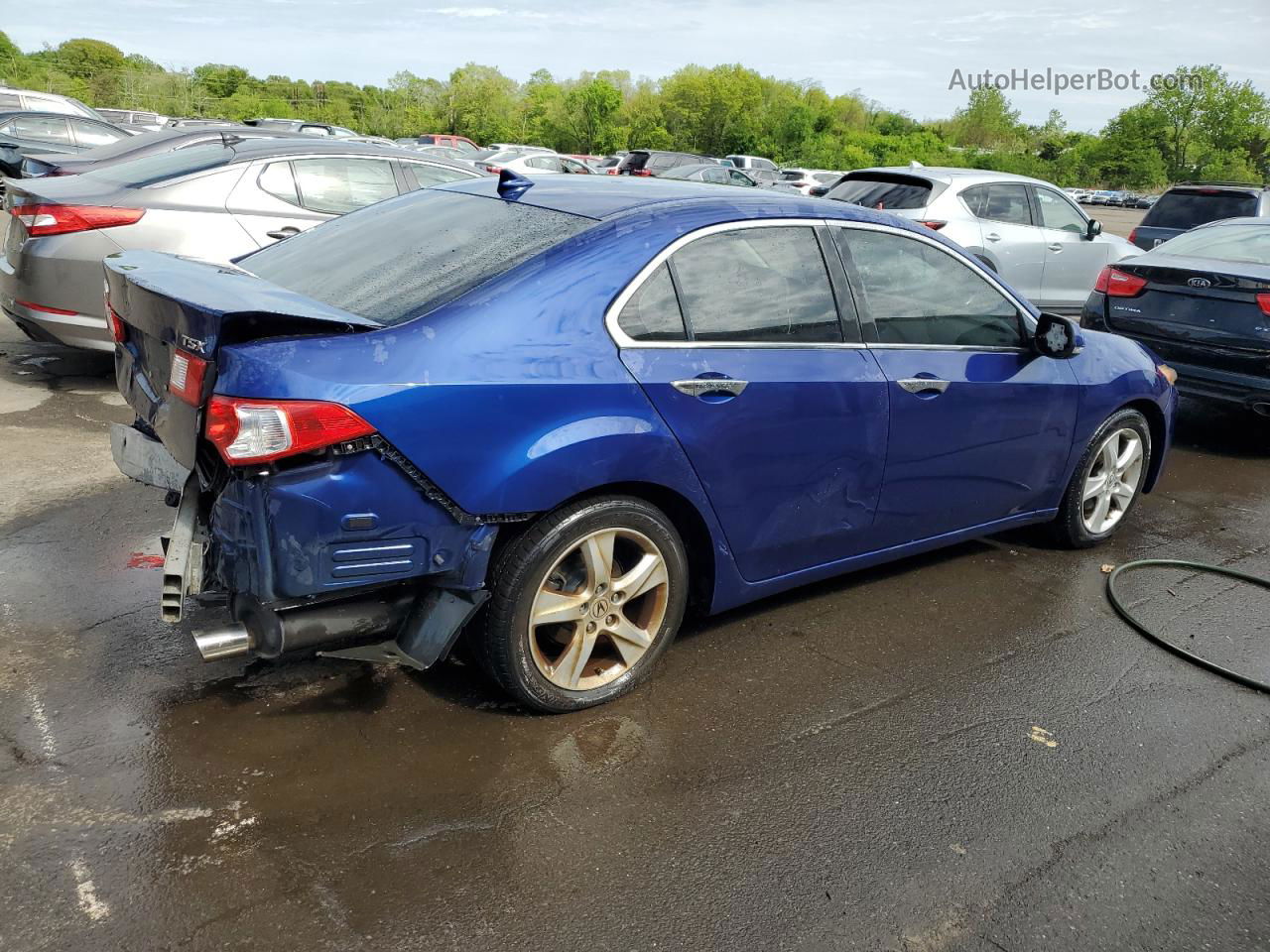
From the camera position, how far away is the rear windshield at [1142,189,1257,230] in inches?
530

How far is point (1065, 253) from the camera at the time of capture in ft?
37.8

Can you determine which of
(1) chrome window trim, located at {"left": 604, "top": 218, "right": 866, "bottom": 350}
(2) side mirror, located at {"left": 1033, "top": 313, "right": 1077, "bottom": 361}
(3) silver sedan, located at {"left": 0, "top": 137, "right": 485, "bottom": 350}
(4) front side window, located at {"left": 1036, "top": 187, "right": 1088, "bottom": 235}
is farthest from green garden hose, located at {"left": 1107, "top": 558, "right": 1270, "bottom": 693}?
(4) front side window, located at {"left": 1036, "top": 187, "right": 1088, "bottom": 235}

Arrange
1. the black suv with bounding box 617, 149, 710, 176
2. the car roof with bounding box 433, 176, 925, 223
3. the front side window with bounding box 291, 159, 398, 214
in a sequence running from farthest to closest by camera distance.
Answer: the black suv with bounding box 617, 149, 710, 176
the front side window with bounding box 291, 159, 398, 214
the car roof with bounding box 433, 176, 925, 223

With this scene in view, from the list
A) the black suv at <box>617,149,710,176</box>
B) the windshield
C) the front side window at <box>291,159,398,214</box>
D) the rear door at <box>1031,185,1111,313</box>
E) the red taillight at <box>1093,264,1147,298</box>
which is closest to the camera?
the front side window at <box>291,159,398,214</box>

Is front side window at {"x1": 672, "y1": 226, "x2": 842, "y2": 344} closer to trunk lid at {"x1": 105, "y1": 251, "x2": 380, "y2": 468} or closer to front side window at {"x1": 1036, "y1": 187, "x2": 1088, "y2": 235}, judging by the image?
trunk lid at {"x1": 105, "y1": 251, "x2": 380, "y2": 468}

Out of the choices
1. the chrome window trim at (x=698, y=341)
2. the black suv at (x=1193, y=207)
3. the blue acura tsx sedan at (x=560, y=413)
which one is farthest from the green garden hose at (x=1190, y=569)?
the black suv at (x=1193, y=207)

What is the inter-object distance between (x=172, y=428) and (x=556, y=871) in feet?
5.57

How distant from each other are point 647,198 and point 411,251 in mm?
852

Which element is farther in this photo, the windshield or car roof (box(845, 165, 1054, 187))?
car roof (box(845, 165, 1054, 187))

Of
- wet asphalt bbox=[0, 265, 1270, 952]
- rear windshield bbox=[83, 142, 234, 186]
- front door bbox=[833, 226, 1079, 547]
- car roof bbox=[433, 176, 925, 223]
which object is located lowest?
wet asphalt bbox=[0, 265, 1270, 952]

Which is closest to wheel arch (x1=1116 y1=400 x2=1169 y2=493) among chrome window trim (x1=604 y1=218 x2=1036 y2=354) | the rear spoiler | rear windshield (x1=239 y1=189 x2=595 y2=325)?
chrome window trim (x1=604 y1=218 x2=1036 y2=354)

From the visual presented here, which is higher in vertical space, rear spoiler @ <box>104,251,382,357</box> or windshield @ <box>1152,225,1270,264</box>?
windshield @ <box>1152,225,1270,264</box>

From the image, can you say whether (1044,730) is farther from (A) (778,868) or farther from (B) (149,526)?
(B) (149,526)

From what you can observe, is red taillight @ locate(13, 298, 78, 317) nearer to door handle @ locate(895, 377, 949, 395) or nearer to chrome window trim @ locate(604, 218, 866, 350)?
chrome window trim @ locate(604, 218, 866, 350)
